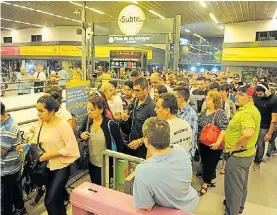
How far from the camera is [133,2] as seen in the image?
900cm

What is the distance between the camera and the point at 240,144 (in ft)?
8.37

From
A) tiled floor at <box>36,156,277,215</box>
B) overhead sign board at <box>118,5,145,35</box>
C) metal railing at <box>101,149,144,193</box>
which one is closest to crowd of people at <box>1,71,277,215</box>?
metal railing at <box>101,149,144,193</box>

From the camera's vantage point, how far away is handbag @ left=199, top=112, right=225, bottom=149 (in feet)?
10.4

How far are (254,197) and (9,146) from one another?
312 cm

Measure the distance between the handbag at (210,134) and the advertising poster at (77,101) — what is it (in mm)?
1610

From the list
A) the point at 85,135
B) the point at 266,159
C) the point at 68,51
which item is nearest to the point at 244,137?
the point at 85,135

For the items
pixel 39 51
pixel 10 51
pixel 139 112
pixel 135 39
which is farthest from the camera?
pixel 10 51

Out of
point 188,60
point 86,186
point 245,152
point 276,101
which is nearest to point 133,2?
point 276,101

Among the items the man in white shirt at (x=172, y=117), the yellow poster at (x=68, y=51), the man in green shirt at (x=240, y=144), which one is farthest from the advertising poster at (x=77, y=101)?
the yellow poster at (x=68, y=51)

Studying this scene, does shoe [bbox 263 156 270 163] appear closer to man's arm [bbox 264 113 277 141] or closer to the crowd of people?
man's arm [bbox 264 113 277 141]

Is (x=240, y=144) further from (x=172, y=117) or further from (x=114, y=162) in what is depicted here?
(x=114, y=162)

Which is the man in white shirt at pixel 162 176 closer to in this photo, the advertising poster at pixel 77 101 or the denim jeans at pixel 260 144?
the advertising poster at pixel 77 101

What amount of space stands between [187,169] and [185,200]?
0.19 meters

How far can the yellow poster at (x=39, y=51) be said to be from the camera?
655 inches
